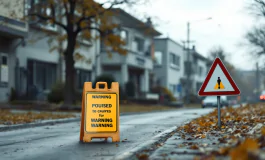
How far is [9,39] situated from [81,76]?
1148 centimetres

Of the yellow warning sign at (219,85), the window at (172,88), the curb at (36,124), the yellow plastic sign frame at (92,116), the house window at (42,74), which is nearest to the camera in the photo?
the yellow plastic sign frame at (92,116)

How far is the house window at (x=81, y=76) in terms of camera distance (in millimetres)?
38500

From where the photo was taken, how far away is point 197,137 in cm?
945

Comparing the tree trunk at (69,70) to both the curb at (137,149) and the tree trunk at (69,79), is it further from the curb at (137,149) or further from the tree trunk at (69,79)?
the curb at (137,149)

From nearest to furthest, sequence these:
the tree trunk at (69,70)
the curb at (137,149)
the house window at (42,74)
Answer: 1. the curb at (137,149)
2. the tree trunk at (69,70)
3. the house window at (42,74)

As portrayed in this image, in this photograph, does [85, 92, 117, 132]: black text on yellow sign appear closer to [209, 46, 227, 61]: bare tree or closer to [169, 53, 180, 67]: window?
[169, 53, 180, 67]: window

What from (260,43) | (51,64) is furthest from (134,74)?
(51,64)

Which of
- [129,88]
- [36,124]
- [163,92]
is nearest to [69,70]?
[36,124]

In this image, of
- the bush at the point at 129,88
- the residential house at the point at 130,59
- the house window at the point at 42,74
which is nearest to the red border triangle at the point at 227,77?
the house window at the point at 42,74

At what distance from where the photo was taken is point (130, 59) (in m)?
43.3

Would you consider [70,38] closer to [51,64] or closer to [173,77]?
[51,64]

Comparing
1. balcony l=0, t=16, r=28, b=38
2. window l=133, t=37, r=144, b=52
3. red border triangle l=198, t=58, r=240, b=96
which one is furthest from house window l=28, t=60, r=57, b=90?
red border triangle l=198, t=58, r=240, b=96

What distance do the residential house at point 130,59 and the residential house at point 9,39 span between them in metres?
11.4

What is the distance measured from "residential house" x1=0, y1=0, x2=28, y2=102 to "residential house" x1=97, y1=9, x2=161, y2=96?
1138 centimetres
